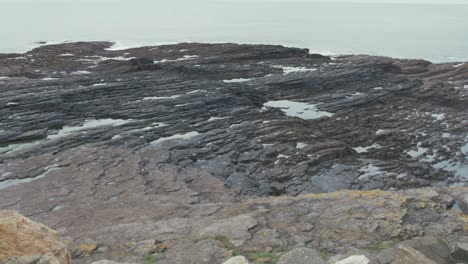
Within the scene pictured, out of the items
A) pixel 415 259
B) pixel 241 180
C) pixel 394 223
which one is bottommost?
pixel 241 180

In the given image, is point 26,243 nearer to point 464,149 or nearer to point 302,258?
point 302,258

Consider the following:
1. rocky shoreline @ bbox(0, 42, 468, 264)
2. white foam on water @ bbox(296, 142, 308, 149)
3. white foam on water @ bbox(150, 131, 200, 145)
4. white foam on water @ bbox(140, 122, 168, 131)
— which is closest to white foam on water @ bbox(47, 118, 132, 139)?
rocky shoreline @ bbox(0, 42, 468, 264)

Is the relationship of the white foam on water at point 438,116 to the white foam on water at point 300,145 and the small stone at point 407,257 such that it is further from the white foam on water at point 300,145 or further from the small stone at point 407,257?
the small stone at point 407,257

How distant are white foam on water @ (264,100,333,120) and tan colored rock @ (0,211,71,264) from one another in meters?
28.3

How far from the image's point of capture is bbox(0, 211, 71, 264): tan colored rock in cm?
823

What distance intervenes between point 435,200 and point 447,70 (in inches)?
1719

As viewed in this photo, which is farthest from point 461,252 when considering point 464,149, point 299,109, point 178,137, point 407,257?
point 299,109

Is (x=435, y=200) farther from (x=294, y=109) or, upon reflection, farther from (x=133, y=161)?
(x=294, y=109)

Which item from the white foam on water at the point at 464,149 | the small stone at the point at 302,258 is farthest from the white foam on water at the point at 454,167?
the small stone at the point at 302,258

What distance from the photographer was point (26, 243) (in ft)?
28.2

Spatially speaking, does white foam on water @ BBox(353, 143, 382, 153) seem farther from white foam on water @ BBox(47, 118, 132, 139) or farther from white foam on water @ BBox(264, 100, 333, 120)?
white foam on water @ BBox(47, 118, 132, 139)

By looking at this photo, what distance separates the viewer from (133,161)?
81.8ft

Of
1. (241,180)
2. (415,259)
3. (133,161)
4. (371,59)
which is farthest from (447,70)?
(415,259)

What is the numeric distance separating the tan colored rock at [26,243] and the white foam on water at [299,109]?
92.8ft
